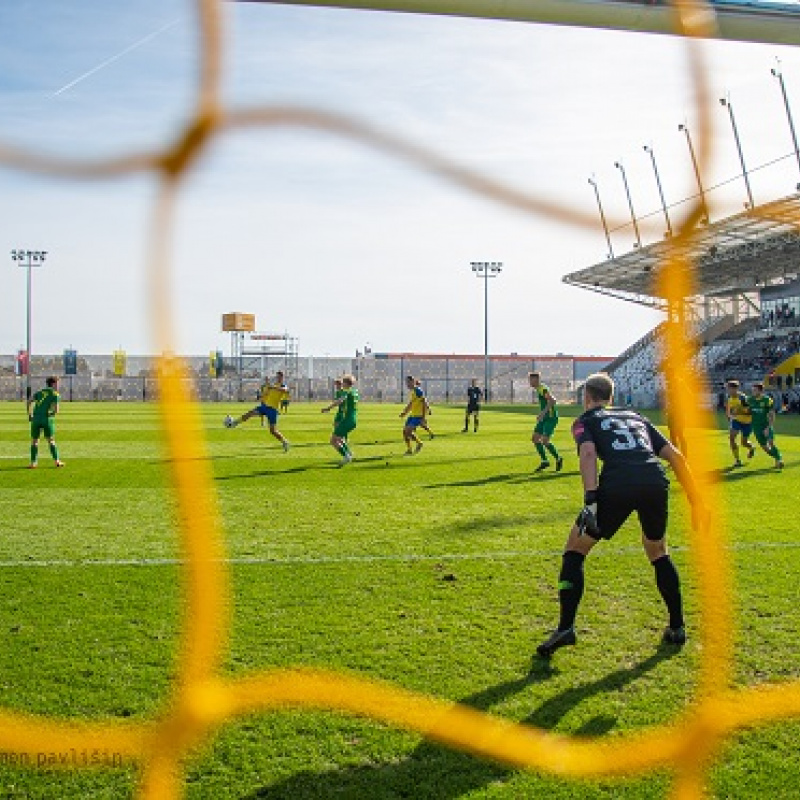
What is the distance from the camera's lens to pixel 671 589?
5.41m

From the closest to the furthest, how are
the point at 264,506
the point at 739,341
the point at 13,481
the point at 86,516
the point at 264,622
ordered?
the point at 264,622, the point at 86,516, the point at 264,506, the point at 13,481, the point at 739,341

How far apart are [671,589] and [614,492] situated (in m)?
0.76

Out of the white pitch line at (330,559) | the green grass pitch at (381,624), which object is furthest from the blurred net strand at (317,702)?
the white pitch line at (330,559)

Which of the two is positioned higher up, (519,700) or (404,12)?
(404,12)

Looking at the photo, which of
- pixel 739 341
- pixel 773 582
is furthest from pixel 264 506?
pixel 739 341

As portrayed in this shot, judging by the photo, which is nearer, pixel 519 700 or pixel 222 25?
pixel 222 25

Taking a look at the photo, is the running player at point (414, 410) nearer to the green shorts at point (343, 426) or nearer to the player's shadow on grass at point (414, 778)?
the green shorts at point (343, 426)

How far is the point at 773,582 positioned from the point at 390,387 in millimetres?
58959

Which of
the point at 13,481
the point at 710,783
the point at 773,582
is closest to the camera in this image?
the point at 710,783

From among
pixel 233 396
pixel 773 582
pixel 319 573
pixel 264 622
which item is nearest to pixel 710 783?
pixel 264 622

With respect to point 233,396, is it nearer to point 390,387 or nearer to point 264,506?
point 390,387

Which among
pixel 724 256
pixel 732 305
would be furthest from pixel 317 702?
pixel 732 305

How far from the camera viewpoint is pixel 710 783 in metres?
3.60

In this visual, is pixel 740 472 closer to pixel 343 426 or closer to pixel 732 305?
pixel 343 426
